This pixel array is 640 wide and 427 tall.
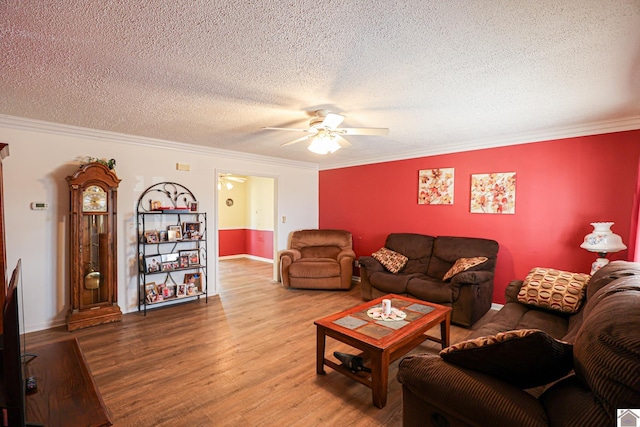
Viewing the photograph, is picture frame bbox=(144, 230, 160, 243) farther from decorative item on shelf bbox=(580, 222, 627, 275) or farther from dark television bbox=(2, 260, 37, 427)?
decorative item on shelf bbox=(580, 222, 627, 275)

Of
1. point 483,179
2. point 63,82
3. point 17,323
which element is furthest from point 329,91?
point 483,179

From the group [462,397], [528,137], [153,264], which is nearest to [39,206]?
[153,264]

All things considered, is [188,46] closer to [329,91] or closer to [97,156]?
[329,91]

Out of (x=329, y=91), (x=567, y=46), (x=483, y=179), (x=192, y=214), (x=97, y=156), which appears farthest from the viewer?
(x=192, y=214)

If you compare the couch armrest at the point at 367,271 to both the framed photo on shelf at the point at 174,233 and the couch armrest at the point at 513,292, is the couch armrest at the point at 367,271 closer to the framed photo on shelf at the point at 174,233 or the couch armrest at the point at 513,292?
the couch armrest at the point at 513,292

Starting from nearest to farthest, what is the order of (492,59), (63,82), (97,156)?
(492,59)
(63,82)
(97,156)

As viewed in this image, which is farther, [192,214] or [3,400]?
→ [192,214]

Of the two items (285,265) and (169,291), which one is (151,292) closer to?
(169,291)

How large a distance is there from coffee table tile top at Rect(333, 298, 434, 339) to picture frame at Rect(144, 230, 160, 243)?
9.35 feet

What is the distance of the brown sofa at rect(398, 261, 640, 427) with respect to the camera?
0.85 meters

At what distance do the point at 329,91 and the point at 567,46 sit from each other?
152 centimetres

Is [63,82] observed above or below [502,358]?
above

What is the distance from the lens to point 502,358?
1.17m

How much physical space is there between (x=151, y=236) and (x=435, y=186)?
4195mm
